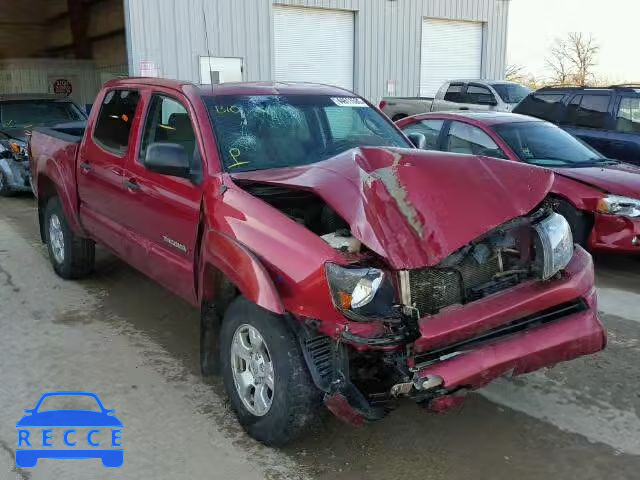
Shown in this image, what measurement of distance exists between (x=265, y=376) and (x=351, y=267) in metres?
0.80

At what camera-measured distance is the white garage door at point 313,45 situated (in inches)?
714

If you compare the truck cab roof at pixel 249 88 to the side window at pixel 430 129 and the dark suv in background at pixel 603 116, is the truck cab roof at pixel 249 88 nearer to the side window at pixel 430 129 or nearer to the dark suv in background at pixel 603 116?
the side window at pixel 430 129

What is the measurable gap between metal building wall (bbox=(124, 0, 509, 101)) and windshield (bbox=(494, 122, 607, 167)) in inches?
297

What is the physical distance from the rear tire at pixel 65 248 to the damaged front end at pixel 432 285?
321cm

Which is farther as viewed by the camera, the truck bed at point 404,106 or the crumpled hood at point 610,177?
the truck bed at point 404,106

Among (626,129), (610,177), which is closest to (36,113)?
(610,177)

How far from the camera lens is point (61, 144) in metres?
5.88

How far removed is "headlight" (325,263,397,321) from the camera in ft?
9.23

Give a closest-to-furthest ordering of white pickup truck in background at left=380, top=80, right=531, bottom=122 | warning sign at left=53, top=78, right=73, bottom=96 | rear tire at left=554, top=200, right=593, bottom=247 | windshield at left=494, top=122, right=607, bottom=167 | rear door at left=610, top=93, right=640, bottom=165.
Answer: rear tire at left=554, top=200, right=593, bottom=247 < windshield at left=494, top=122, right=607, bottom=167 < rear door at left=610, top=93, right=640, bottom=165 < white pickup truck in background at left=380, top=80, right=531, bottom=122 < warning sign at left=53, top=78, right=73, bottom=96

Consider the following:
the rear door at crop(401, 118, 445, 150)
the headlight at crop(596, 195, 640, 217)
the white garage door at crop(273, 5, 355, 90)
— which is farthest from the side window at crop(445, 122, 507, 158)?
the white garage door at crop(273, 5, 355, 90)

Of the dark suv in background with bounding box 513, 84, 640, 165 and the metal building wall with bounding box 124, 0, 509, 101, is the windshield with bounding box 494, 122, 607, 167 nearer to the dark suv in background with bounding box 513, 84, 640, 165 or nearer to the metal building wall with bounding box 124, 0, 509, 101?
the dark suv in background with bounding box 513, 84, 640, 165

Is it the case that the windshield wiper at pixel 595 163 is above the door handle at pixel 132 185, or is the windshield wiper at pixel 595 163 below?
below

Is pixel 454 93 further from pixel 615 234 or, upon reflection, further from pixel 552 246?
pixel 552 246

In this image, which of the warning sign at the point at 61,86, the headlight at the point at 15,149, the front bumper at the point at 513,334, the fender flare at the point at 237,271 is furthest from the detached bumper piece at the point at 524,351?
the warning sign at the point at 61,86
